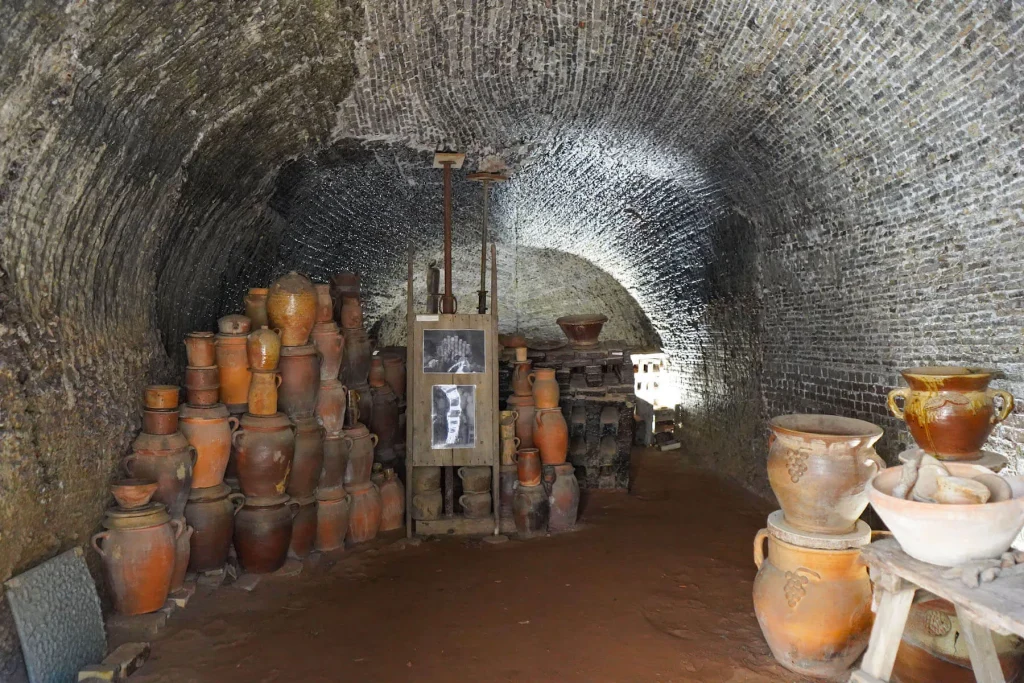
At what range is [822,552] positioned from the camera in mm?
3396

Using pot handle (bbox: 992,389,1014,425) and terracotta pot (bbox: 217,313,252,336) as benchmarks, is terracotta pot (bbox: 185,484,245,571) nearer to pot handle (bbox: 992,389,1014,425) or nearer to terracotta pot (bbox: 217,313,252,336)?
terracotta pot (bbox: 217,313,252,336)

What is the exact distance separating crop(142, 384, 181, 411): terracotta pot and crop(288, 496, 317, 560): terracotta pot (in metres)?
1.18

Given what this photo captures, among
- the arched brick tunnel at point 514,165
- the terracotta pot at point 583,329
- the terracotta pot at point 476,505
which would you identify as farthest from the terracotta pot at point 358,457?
the terracotta pot at point 583,329

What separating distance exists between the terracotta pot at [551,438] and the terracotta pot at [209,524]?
259 centimetres

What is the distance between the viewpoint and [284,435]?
499 cm

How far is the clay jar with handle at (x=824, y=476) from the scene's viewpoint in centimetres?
338

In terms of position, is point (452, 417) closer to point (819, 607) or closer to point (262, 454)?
point (262, 454)

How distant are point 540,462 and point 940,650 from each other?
3418 mm

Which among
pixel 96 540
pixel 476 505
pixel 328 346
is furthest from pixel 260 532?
pixel 476 505

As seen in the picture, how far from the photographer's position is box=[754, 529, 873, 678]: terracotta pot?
340cm

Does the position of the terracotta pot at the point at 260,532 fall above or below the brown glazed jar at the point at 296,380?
below

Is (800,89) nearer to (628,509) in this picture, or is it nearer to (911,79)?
(911,79)

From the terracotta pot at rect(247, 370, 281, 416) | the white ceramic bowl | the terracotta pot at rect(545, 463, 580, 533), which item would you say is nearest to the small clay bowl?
the terracotta pot at rect(247, 370, 281, 416)

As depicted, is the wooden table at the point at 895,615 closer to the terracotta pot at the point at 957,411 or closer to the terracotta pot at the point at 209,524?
the terracotta pot at the point at 957,411
